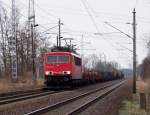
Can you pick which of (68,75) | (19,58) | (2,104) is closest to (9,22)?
(19,58)

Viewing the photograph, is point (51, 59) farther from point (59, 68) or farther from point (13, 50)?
point (13, 50)

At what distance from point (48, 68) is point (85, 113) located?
20888 millimetres

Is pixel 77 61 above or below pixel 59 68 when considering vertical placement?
above

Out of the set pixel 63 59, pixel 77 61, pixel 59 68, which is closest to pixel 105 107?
pixel 59 68

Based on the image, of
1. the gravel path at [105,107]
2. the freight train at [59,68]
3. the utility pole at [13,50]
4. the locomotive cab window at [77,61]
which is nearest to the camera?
the gravel path at [105,107]

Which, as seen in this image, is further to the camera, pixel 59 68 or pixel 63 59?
pixel 63 59

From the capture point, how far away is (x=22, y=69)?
58.3m

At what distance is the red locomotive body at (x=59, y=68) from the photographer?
38.3 m

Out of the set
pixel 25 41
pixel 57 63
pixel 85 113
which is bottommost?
pixel 85 113

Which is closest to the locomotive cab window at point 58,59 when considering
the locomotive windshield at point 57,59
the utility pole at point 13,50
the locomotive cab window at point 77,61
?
the locomotive windshield at point 57,59

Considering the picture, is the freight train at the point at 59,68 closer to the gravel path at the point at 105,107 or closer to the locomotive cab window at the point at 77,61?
the locomotive cab window at the point at 77,61

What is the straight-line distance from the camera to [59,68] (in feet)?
127

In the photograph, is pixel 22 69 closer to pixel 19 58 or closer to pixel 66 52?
pixel 19 58

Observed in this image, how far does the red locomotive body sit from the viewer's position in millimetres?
38281
